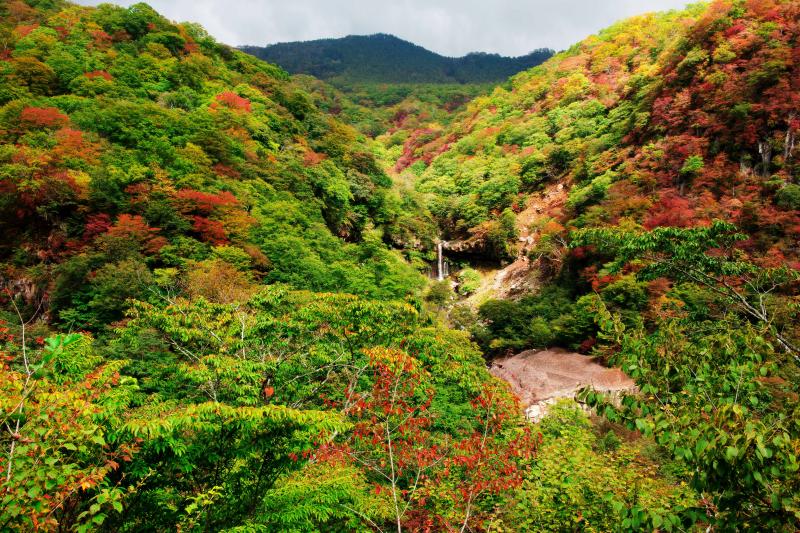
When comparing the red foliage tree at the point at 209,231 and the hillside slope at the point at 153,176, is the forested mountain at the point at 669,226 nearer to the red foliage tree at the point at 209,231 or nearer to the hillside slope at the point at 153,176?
the hillside slope at the point at 153,176

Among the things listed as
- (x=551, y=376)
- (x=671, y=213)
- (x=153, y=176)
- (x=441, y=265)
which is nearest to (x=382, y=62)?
(x=441, y=265)

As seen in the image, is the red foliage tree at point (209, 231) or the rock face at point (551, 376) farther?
the rock face at point (551, 376)

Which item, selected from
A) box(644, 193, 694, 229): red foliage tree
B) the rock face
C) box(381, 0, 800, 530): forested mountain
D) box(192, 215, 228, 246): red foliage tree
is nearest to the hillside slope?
box(192, 215, 228, 246): red foliage tree

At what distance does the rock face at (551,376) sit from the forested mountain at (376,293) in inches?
46.4

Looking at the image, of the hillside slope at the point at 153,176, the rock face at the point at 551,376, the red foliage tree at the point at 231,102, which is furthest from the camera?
the red foliage tree at the point at 231,102

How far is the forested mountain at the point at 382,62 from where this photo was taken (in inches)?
4769

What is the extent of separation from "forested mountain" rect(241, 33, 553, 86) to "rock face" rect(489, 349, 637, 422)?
344 ft

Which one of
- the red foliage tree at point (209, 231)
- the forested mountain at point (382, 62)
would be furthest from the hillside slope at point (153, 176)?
the forested mountain at point (382, 62)

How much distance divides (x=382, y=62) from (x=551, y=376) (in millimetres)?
137901

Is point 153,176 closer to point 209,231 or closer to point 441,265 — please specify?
point 209,231

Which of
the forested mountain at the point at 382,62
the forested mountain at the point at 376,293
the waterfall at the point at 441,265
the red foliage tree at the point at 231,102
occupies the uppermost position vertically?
the forested mountain at the point at 382,62

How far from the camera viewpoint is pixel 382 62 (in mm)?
134500

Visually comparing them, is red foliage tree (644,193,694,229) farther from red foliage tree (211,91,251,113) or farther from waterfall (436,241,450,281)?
red foliage tree (211,91,251,113)

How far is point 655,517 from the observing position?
2.18m
